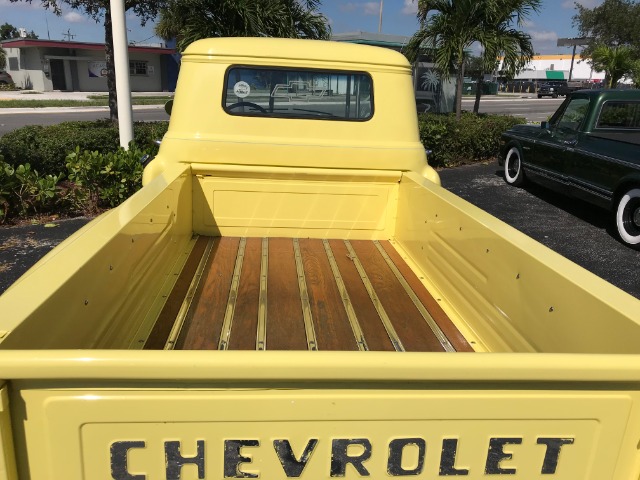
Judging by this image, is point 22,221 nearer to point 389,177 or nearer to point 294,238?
point 294,238

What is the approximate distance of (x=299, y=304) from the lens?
111 inches

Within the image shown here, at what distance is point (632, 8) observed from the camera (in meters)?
28.2

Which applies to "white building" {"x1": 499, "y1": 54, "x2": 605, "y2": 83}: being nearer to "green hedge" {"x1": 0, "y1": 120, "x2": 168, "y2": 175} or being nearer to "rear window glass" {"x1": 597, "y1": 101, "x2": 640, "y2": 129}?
"rear window glass" {"x1": 597, "y1": 101, "x2": 640, "y2": 129}

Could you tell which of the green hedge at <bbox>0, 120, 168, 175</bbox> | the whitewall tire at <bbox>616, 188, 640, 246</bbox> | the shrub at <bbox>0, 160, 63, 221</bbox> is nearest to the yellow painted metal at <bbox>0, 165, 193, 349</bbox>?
the shrub at <bbox>0, 160, 63, 221</bbox>

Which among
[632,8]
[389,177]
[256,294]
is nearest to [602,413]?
[256,294]

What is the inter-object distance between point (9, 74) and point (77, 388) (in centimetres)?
4671

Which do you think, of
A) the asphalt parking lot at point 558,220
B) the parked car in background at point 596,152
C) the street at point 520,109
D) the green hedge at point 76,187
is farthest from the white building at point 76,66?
the parked car in background at point 596,152

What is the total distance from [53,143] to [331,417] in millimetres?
7611

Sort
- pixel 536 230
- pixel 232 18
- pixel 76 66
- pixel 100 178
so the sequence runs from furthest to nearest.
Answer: pixel 76 66 → pixel 232 18 → pixel 536 230 → pixel 100 178

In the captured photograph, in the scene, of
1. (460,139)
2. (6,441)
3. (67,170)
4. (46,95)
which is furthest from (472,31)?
(46,95)

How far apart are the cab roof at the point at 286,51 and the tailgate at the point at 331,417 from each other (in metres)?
3.06

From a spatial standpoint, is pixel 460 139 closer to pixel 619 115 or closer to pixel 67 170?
pixel 619 115

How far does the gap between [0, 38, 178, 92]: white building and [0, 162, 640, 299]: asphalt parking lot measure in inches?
1235

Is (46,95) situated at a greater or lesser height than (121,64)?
lesser
